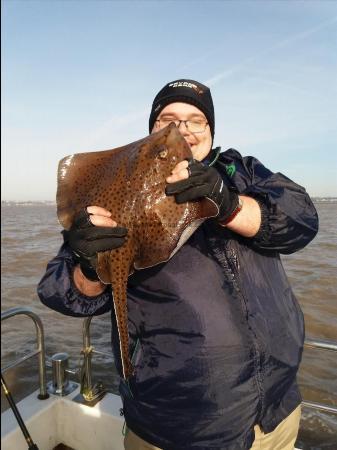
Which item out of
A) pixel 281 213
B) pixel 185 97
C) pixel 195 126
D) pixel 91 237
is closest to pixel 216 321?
pixel 281 213

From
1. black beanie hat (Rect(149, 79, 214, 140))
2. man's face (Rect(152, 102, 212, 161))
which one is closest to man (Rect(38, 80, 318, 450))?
man's face (Rect(152, 102, 212, 161))

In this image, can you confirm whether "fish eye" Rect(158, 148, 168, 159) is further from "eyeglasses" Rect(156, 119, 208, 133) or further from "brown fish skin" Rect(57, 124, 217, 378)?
"eyeglasses" Rect(156, 119, 208, 133)

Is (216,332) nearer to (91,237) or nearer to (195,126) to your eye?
(91,237)

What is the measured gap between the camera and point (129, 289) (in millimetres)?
2639

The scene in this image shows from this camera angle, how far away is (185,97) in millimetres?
3012

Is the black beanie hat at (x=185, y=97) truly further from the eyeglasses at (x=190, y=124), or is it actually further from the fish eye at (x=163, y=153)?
the fish eye at (x=163, y=153)

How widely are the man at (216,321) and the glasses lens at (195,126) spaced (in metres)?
0.50

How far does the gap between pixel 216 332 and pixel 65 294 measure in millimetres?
1044

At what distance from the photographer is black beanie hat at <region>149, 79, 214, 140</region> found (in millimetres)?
3014

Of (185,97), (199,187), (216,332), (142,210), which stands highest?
(185,97)

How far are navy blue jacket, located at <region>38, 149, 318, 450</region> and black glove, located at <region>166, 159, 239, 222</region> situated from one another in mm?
368

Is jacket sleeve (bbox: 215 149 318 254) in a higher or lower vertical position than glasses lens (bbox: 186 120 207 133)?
lower

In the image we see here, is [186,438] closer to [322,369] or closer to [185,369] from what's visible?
[185,369]

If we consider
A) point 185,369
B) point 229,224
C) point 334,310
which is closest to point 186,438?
point 185,369
